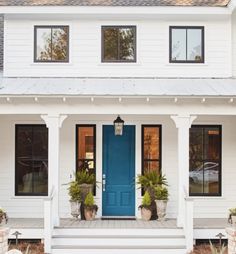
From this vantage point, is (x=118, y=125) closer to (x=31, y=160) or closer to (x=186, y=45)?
(x=31, y=160)

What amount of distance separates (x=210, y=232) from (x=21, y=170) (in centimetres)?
501

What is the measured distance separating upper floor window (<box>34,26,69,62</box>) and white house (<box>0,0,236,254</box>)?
3 cm

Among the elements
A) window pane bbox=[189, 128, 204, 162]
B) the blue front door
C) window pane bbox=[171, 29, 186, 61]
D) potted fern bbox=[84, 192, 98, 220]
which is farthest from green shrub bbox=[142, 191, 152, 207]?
window pane bbox=[171, 29, 186, 61]

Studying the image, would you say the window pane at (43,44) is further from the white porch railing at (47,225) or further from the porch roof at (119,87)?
the white porch railing at (47,225)

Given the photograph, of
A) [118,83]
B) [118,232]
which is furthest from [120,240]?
[118,83]

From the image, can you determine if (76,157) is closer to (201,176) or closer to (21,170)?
(21,170)

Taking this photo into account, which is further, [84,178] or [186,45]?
[186,45]

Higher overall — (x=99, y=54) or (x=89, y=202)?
(x=99, y=54)

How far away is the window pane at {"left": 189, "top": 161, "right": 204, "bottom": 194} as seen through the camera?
1425 centimetres

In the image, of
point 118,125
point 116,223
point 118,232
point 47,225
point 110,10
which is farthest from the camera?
point 110,10

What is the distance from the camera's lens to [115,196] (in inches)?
558

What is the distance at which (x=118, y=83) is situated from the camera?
13727 millimetres

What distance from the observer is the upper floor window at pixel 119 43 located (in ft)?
47.5

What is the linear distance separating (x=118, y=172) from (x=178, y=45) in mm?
3652
